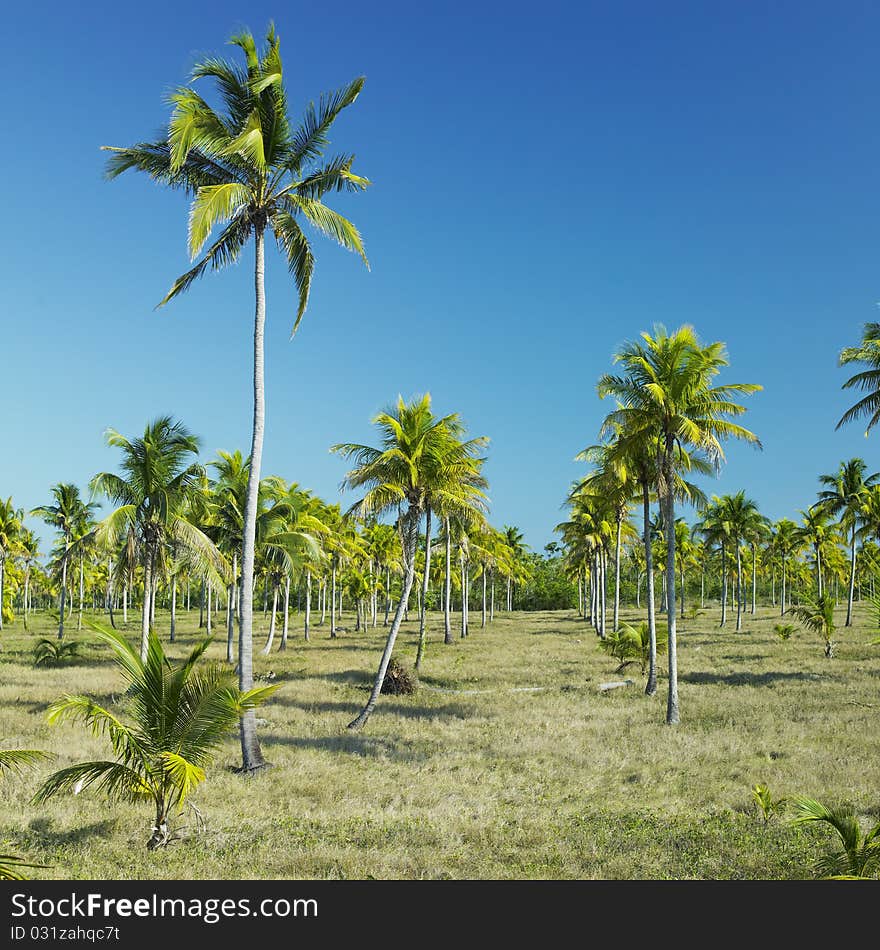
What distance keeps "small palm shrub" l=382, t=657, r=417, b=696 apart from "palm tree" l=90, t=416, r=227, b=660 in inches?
282

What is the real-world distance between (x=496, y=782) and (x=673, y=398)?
12.3 m

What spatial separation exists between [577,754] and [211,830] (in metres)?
8.82

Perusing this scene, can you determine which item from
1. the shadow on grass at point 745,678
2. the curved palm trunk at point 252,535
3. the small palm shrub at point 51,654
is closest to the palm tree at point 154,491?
the curved palm trunk at point 252,535

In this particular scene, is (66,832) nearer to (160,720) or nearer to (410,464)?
(160,720)

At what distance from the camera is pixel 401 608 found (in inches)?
806

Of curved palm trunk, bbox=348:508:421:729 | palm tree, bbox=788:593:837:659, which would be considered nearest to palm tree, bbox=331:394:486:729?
curved palm trunk, bbox=348:508:421:729

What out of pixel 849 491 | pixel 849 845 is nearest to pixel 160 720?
pixel 849 845

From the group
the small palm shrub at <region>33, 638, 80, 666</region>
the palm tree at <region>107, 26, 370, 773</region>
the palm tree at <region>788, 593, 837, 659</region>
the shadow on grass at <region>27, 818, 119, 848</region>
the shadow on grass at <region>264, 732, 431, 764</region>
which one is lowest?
the small palm shrub at <region>33, 638, 80, 666</region>

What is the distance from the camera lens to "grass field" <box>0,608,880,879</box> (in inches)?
386

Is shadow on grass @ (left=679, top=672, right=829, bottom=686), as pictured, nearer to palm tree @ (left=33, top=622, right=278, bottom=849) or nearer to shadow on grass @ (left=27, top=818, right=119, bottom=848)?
palm tree @ (left=33, top=622, right=278, bottom=849)

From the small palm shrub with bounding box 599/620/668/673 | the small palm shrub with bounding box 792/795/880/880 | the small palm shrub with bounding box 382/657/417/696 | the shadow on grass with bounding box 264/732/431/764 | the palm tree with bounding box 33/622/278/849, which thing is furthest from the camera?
the small palm shrub with bounding box 599/620/668/673

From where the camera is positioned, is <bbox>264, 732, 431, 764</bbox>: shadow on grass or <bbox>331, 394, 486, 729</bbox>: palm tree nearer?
<bbox>264, 732, 431, 764</bbox>: shadow on grass
